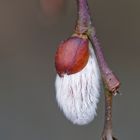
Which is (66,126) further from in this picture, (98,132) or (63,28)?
(63,28)

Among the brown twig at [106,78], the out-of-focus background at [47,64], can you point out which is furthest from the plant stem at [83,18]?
the out-of-focus background at [47,64]

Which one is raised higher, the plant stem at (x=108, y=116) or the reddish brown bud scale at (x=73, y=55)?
the reddish brown bud scale at (x=73, y=55)

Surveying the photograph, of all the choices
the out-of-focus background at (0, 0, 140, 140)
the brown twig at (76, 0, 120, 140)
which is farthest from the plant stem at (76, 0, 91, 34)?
the out-of-focus background at (0, 0, 140, 140)

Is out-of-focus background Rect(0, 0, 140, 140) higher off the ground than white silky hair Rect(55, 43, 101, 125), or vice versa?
out-of-focus background Rect(0, 0, 140, 140)

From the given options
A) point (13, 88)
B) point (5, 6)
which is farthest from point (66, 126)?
point (5, 6)

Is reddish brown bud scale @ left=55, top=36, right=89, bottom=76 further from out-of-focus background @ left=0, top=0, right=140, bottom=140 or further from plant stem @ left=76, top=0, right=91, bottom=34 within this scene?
out-of-focus background @ left=0, top=0, right=140, bottom=140

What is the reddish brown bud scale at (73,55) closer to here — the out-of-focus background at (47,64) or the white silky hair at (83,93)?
the white silky hair at (83,93)

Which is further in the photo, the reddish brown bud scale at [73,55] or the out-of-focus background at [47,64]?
the out-of-focus background at [47,64]
